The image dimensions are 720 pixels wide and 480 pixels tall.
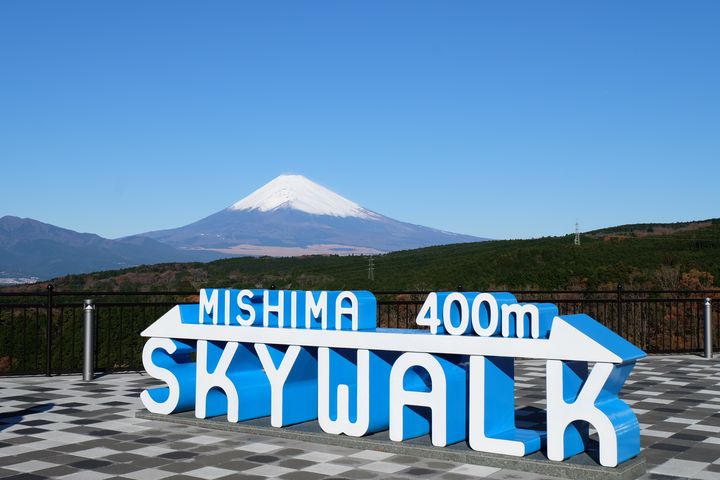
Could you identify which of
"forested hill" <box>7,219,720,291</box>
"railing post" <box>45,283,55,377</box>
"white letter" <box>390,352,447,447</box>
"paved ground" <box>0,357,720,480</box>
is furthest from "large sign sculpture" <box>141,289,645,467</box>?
"forested hill" <box>7,219,720,291</box>

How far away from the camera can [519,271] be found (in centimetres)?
5934

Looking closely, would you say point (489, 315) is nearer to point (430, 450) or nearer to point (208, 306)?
point (430, 450)

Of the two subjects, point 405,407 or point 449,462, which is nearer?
point 449,462

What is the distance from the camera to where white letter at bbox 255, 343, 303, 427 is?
8344 mm

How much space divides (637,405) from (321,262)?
278 ft

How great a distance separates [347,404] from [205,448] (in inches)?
57.0

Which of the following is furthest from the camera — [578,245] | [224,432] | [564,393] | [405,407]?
[578,245]

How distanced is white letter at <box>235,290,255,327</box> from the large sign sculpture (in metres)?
0.01

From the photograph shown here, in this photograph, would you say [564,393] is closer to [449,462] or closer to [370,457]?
[449,462]

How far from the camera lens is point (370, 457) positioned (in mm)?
7297

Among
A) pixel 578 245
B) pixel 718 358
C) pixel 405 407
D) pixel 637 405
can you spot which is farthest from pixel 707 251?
pixel 405 407

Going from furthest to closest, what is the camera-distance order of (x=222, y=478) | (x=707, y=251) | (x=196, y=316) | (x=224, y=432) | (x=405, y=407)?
(x=707, y=251), (x=196, y=316), (x=224, y=432), (x=405, y=407), (x=222, y=478)

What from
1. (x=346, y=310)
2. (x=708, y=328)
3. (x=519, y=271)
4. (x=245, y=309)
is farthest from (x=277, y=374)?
(x=519, y=271)

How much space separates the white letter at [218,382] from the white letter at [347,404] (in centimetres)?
109
